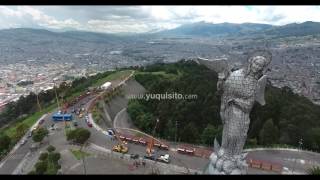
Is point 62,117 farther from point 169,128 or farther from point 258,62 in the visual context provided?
point 258,62

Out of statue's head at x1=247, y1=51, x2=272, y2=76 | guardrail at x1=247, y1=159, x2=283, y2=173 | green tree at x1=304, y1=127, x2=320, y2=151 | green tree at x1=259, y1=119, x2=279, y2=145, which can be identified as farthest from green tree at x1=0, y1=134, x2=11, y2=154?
green tree at x1=304, y1=127, x2=320, y2=151

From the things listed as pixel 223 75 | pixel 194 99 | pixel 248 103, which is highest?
pixel 223 75

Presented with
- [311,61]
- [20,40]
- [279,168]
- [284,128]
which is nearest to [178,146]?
[279,168]

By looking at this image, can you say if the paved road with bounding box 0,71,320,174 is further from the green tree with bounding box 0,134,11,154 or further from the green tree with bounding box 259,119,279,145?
the green tree with bounding box 259,119,279,145

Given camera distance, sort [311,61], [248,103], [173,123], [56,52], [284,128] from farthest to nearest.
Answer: [56,52] → [311,61] → [173,123] → [284,128] → [248,103]

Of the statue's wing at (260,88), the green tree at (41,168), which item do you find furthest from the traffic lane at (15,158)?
the statue's wing at (260,88)

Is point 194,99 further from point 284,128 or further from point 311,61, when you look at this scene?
point 311,61
